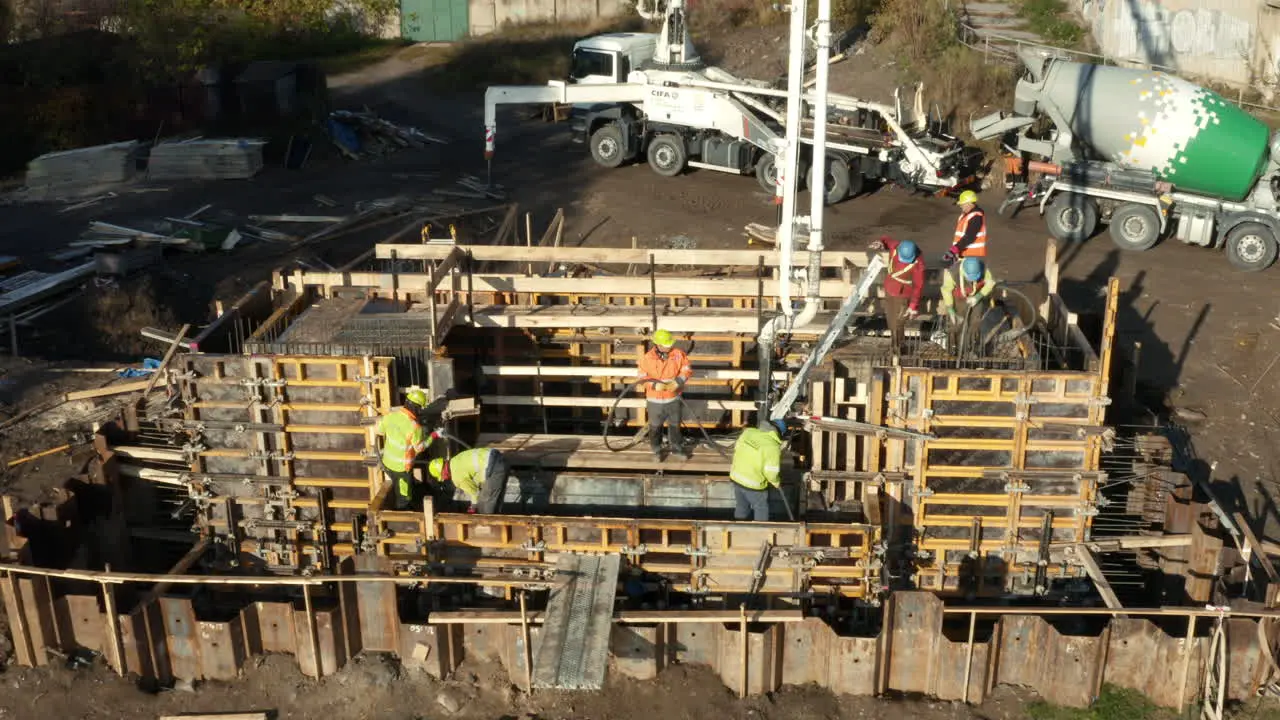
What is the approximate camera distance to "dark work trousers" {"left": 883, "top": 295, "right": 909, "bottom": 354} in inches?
511

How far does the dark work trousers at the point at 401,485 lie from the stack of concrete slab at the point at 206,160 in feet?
60.2

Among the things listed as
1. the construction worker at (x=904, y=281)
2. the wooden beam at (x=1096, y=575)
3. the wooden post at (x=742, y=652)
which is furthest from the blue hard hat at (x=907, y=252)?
the wooden post at (x=742, y=652)

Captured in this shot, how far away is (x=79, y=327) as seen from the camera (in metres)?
20.4

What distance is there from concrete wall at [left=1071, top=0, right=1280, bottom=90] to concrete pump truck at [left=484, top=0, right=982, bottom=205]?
5.03 m

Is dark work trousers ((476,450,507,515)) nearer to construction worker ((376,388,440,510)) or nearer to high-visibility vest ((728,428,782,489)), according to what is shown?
construction worker ((376,388,440,510))

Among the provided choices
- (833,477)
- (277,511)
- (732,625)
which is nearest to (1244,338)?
(833,477)

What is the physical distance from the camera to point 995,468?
1244 centimetres

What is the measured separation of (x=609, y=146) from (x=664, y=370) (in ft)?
50.3

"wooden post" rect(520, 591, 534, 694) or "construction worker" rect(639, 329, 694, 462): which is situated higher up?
"construction worker" rect(639, 329, 694, 462)

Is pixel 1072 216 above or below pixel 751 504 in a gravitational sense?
above

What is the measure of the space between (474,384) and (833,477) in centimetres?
456

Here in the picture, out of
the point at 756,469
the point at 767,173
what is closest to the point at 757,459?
the point at 756,469

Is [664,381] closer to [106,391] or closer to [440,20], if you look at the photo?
[106,391]

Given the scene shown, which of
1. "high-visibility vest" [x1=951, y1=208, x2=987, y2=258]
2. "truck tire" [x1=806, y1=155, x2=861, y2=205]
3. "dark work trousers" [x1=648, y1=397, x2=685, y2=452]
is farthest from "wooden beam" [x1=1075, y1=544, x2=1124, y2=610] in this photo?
"truck tire" [x1=806, y1=155, x2=861, y2=205]
